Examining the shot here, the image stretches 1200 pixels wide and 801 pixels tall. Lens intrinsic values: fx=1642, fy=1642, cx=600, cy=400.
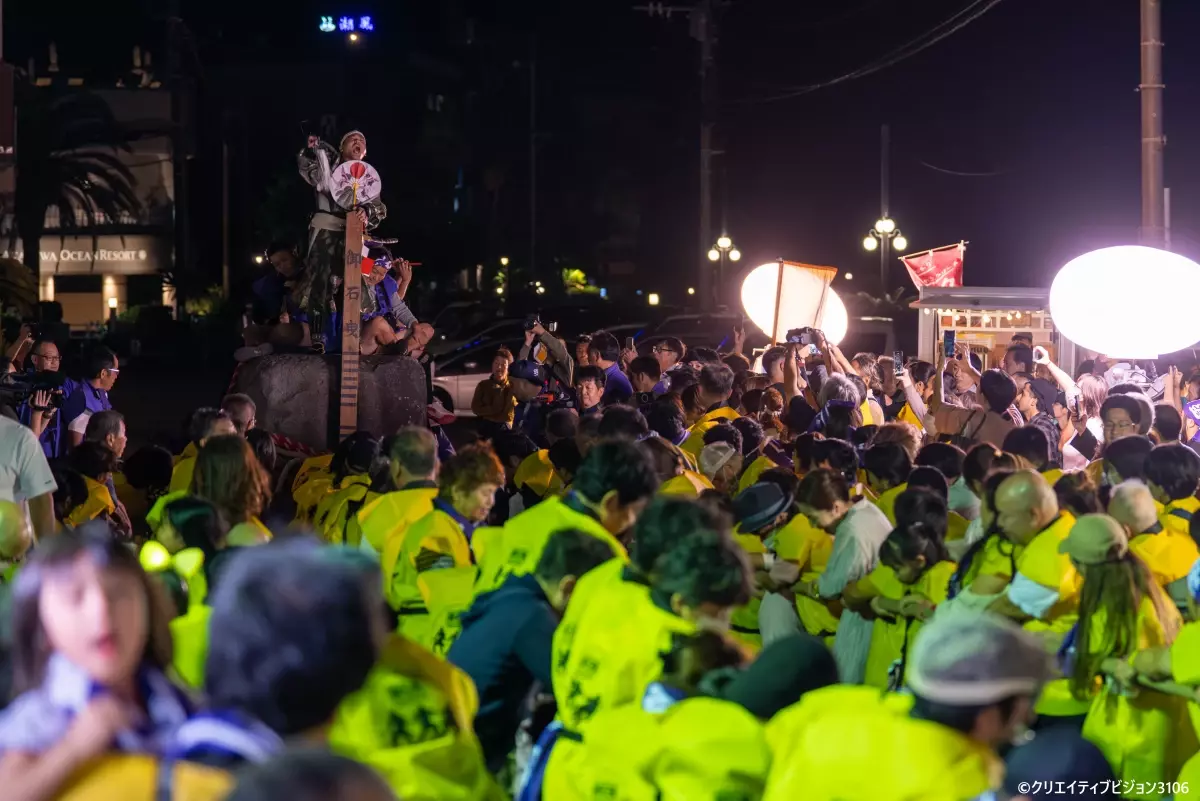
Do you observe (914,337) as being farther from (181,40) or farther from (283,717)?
(181,40)

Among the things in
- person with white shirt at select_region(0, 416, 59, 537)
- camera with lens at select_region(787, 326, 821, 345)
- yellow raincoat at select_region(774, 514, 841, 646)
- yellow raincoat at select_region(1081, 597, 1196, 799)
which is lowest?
yellow raincoat at select_region(1081, 597, 1196, 799)

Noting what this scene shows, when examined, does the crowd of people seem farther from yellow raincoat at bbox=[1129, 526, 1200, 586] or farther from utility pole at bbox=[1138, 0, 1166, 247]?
utility pole at bbox=[1138, 0, 1166, 247]

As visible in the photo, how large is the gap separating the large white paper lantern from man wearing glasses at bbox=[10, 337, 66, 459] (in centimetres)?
596

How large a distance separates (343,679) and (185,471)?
19.7 feet

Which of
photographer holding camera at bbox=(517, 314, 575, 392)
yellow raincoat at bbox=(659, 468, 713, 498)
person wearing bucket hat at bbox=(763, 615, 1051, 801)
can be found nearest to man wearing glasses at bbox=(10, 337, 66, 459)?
photographer holding camera at bbox=(517, 314, 575, 392)

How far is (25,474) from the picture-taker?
667 centimetres

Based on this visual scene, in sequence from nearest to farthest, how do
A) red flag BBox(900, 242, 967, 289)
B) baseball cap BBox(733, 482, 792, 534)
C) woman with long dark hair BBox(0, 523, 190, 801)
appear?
1. woman with long dark hair BBox(0, 523, 190, 801)
2. baseball cap BBox(733, 482, 792, 534)
3. red flag BBox(900, 242, 967, 289)

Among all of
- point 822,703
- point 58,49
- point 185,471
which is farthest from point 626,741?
point 58,49

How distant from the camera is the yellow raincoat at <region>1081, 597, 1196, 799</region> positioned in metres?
5.39

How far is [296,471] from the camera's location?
35.6ft

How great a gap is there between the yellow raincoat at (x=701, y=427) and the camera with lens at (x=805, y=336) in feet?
7.90

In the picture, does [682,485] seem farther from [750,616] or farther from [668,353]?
[668,353]

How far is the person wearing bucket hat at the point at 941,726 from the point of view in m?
3.13

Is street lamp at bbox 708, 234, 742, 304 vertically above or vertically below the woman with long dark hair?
above
